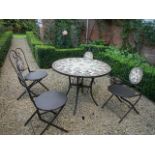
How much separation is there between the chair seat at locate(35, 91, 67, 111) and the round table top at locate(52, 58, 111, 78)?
50 centimetres

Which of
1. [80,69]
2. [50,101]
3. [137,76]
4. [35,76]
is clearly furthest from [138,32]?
[50,101]

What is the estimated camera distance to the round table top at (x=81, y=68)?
3.48 metres

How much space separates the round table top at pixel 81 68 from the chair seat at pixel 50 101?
50 centimetres

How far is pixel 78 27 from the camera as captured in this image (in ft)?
28.3

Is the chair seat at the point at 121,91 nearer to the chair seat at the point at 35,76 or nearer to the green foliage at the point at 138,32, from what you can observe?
the chair seat at the point at 35,76

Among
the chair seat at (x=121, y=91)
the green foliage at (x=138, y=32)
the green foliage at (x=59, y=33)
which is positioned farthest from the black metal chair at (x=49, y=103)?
the green foliage at (x=138, y=32)

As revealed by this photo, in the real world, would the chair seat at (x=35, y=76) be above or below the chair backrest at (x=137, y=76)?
below

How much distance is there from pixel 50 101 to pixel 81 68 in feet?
3.60

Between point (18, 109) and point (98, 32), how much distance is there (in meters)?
6.65

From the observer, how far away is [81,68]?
3771mm

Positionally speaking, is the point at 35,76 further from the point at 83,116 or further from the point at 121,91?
the point at 121,91

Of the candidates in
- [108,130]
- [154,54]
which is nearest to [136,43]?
[154,54]

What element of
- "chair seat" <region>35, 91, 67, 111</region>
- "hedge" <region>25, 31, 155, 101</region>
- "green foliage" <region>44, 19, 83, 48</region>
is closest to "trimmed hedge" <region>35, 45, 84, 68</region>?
"hedge" <region>25, 31, 155, 101</region>

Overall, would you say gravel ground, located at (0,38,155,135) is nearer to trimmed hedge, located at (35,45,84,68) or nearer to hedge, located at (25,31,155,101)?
hedge, located at (25,31,155,101)
